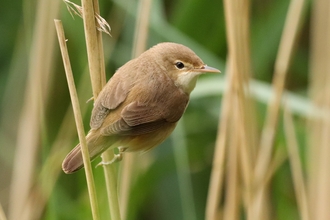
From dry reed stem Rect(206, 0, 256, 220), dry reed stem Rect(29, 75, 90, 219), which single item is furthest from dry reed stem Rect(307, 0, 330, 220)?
dry reed stem Rect(29, 75, 90, 219)

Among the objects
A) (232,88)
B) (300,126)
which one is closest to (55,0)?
(232,88)

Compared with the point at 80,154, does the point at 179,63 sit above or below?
above

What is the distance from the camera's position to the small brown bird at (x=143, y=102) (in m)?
1.54

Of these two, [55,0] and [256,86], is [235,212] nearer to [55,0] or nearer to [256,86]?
[256,86]

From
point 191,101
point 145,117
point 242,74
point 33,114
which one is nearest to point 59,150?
point 33,114

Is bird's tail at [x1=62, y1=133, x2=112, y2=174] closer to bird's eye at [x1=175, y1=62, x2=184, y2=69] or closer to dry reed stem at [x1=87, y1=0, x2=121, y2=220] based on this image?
dry reed stem at [x1=87, y1=0, x2=121, y2=220]

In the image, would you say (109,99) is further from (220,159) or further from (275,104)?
(275,104)

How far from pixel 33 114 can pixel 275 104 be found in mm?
1054

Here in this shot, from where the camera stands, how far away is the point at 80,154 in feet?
4.84

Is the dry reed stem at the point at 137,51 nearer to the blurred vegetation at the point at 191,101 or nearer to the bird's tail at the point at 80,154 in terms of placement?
the blurred vegetation at the point at 191,101

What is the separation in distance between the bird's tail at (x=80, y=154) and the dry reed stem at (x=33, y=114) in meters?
0.51

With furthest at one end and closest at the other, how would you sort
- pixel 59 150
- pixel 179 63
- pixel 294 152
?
pixel 59 150
pixel 294 152
pixel 179 63

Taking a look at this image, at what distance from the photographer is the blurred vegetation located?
2.13 meters

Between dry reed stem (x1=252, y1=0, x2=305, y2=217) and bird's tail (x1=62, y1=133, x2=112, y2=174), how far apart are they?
72cm
